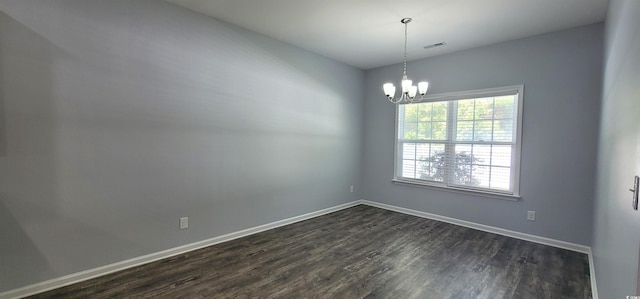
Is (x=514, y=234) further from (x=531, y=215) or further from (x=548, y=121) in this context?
(x=548, y=121)

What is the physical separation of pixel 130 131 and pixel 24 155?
0.73 metres

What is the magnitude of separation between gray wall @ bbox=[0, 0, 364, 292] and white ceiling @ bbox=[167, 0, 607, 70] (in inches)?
14.4

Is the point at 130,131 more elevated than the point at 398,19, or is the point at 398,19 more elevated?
the point at 398,19

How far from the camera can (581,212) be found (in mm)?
3209

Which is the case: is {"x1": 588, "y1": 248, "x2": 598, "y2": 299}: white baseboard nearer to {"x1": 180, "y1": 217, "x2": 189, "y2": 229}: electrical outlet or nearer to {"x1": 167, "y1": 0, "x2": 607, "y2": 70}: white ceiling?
{"x1": 167, "y1": 0, "x2": 607, "y2": 70}: white ceiling

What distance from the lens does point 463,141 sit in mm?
4168

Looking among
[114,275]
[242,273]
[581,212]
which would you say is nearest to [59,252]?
[114,275]

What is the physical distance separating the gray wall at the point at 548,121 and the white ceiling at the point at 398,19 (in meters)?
0.25

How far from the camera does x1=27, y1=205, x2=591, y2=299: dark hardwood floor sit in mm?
2309

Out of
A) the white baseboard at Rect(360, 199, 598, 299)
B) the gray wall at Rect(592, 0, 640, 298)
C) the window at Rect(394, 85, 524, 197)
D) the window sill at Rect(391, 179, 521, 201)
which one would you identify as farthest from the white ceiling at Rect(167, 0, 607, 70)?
the white baseboard at Rect(360, 199, 598, 299)

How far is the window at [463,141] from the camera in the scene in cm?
374

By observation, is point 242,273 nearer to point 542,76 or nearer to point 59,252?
point 59,252

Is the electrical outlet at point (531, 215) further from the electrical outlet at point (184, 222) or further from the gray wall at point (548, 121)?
the electrical outlet at point (184, 222)

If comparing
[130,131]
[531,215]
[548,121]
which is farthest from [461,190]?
[130,131]
